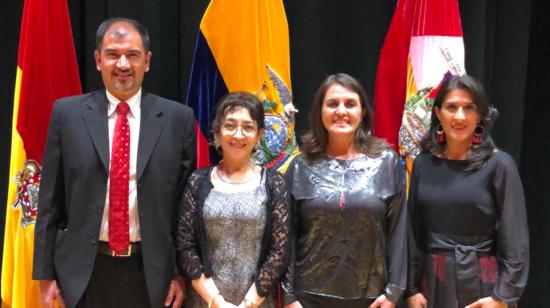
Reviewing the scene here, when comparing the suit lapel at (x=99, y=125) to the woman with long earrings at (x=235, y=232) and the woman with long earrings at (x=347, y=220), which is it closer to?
the woman with long earrings at (x=235, y=232)

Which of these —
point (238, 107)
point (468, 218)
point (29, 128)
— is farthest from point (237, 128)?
point (29, 128)

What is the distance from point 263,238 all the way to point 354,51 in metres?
1.76

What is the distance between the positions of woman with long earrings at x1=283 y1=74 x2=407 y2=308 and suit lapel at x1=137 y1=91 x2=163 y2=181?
0.53m

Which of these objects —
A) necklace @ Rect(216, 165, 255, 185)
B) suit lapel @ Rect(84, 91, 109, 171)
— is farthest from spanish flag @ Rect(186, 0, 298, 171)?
suit lapel @ Rect(84, 91, 109, 171)

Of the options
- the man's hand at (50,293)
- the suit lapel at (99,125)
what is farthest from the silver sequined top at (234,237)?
the man's hand at (50,293)

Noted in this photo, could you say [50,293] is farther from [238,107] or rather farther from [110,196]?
[238,107]

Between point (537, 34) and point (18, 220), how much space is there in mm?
3254

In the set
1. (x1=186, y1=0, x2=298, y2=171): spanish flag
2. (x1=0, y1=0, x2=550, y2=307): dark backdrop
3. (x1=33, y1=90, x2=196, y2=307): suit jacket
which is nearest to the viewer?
(x1=33, y1=90, x2=196, y2=307): suit jacket

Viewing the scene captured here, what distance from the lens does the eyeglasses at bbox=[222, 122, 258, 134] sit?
2.07m

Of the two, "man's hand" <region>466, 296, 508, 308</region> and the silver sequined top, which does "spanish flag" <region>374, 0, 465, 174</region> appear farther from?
the silver sequined top

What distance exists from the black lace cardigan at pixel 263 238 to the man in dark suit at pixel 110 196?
0.06m

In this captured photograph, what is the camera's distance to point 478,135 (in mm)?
2174

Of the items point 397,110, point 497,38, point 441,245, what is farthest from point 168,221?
point 497,38

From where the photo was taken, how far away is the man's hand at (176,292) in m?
2.08
